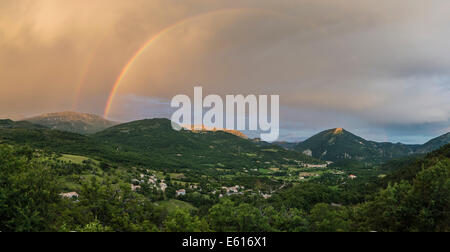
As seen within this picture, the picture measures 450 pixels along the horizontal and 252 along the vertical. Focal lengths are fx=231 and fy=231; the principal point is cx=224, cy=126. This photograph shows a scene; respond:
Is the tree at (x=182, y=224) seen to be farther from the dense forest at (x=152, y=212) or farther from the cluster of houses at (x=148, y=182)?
the cluster of houses at (x=148, y=182)

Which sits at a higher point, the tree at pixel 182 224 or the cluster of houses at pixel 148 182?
the tree at pixel 182 224

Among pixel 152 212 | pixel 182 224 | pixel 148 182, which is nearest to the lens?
pixel 182 224

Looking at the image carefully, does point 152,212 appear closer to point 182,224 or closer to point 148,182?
point 182,224

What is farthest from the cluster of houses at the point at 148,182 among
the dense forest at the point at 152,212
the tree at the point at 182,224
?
the tree at the point at 182,224

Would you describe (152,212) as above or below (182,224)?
below

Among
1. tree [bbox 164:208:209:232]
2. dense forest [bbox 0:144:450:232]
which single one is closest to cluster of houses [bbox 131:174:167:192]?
dense forest [bbox 0:144:450:232]

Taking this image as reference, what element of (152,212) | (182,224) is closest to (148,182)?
(152,212)

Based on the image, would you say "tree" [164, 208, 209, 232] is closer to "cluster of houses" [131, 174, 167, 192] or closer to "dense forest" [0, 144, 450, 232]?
"dense forest" [0, 144, 450, 232]
